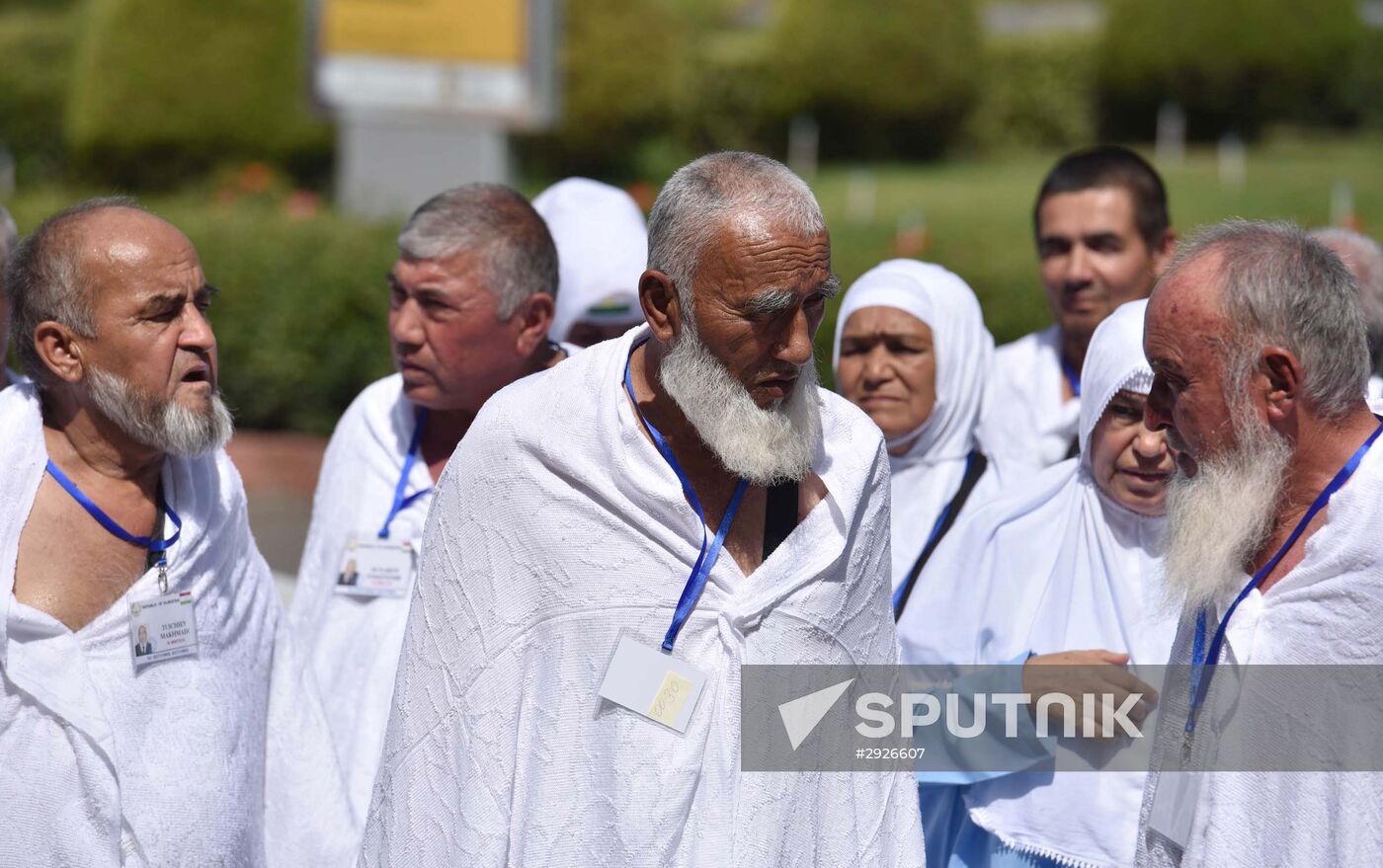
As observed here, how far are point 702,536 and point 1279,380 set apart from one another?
1000 mm

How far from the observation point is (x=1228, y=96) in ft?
98.5

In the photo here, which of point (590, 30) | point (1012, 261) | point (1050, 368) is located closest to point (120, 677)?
point (1050, 368)

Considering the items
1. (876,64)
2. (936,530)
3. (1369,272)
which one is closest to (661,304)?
(936,530)

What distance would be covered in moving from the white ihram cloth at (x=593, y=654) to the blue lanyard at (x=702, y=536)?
2 centimetres

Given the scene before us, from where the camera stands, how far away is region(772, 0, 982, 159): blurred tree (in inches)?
1174

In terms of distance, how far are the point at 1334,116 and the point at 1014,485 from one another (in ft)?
96.4

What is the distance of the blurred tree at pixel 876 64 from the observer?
29.8m

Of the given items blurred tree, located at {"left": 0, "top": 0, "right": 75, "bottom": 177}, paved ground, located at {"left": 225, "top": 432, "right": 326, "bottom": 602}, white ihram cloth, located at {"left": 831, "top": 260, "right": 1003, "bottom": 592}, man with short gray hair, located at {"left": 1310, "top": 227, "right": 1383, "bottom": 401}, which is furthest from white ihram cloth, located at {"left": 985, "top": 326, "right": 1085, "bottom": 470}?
blurred tree, located at {"left": 0, "top": 0, "right": 75, "bottom": 177}

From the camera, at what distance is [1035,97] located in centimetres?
3156

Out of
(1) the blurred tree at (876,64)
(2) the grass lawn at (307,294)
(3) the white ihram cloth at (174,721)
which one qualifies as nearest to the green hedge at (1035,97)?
(1) the blurred tree at (876,64)

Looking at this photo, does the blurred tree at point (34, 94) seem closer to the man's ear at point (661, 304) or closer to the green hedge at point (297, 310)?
the green hedge at point (297, 310)

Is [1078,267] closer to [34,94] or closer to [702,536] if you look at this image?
[702,536]

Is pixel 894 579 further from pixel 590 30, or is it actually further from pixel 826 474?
pixel 590 30

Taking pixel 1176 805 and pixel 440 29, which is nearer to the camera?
pixel 1176 805
